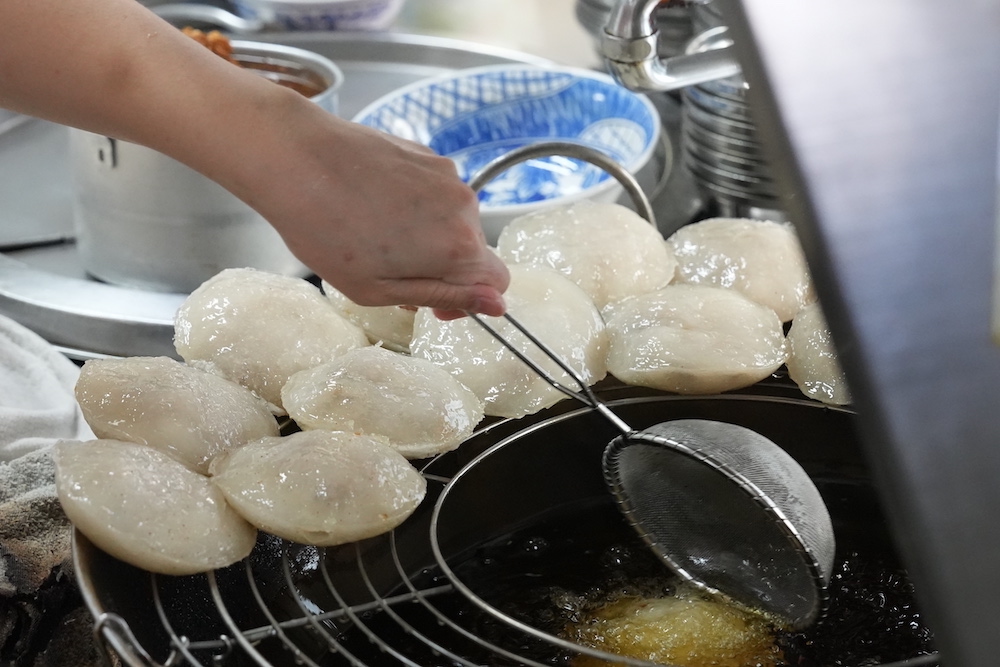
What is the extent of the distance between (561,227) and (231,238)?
0.55m

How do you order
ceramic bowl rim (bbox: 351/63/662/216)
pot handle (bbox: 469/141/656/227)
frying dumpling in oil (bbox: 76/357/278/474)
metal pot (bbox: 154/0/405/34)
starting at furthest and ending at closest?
metal pot (bbox: 154/0/405/34) < ceramic bowl rim (bbox: 351/63/662/216) < pot handle (bbox: 469/141/656/227) < frying dumpling in oil (bbox: 76/357/278/474)

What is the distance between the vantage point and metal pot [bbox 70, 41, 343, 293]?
141 centimetres

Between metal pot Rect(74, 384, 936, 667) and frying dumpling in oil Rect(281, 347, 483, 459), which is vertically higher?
frying dumpling in oil Rect(281, 347, 483, 459)

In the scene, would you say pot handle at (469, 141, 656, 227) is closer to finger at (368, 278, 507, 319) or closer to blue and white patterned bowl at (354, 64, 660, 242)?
finger at (368, 278, 507, 319)

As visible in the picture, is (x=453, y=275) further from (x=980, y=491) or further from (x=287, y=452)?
(x=980, y=491)

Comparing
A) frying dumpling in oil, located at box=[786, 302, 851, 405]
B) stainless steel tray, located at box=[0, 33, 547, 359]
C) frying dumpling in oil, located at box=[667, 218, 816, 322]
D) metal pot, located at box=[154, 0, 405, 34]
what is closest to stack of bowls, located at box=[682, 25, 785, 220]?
frying dumpling in oil, located at box=[667, 218, 816, 322]

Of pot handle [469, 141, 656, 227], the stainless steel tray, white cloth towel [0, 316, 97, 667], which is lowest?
white cloth towel [0, 316, 97, 667]

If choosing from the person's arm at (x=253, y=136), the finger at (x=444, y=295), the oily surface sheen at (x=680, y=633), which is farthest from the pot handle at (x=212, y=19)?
A: the oily surface sheen at (x=680, y=633)

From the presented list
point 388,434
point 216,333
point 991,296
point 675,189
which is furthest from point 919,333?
point 675,189

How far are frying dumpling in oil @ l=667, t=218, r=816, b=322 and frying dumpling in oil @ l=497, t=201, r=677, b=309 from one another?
0.10ft

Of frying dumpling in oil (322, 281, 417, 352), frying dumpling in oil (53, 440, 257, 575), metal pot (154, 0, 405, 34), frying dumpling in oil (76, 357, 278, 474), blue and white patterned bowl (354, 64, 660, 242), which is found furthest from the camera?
metal pot (154, 0, 405, 34)

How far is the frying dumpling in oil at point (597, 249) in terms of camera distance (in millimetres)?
1173

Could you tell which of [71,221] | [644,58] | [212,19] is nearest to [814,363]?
[644,58]

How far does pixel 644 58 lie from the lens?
1156 millimetres
